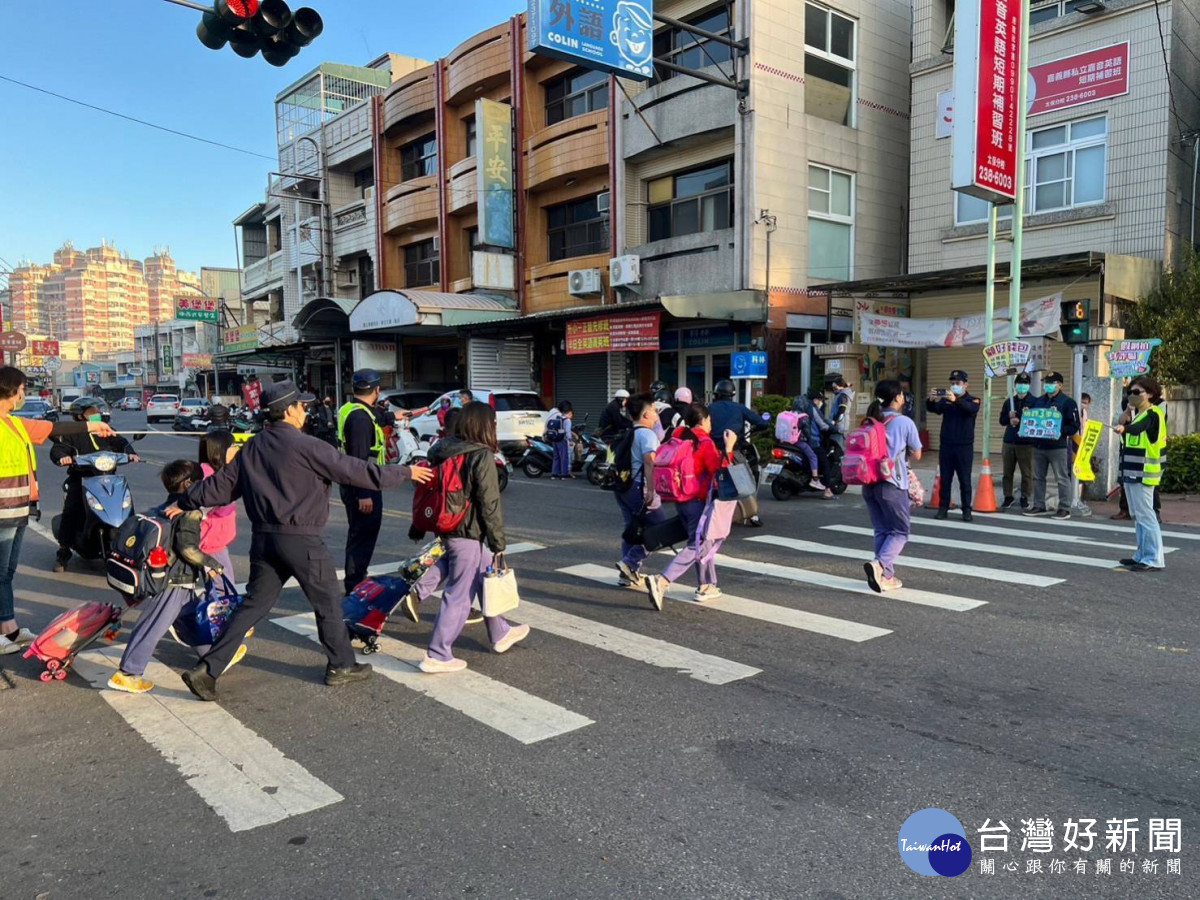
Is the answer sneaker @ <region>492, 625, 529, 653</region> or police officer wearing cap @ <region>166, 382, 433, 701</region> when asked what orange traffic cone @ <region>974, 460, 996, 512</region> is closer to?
sneaker @ <region>492, 625, 529, 653</region>

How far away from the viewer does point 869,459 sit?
7.01m

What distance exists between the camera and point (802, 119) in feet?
64.7

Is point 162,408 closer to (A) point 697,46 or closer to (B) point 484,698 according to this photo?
(A) point 697,46

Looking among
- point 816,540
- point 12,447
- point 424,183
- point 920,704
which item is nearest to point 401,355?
point 424,183

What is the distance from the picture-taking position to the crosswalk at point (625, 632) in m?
4.11

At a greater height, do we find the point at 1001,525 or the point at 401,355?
the point at 401,355

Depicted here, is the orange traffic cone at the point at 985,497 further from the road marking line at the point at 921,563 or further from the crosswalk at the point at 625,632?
the road marking line at the point at 921,563

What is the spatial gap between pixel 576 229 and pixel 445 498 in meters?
20.3

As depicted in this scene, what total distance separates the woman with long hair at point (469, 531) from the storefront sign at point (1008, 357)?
9.28m

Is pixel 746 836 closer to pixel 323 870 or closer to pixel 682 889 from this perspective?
pixel 682 889

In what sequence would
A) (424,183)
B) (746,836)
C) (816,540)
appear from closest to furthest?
(746,836), (816,540), (424,183)

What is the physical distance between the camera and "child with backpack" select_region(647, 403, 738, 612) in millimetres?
6758

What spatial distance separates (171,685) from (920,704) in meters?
4.30

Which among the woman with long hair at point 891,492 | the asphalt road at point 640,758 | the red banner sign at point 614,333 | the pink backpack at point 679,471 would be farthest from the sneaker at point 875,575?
the red banner sign at point 614,333
